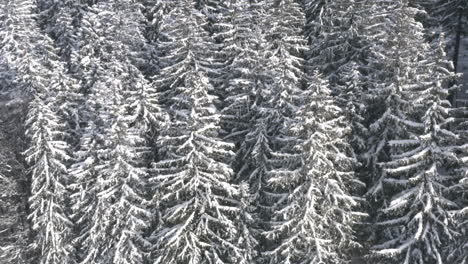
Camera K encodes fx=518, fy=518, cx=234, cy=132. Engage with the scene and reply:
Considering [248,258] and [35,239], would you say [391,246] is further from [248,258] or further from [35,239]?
[35,239]

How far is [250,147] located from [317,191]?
6.81 metres

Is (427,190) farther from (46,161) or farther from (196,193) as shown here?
(46,161)

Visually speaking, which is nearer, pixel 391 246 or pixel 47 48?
A: pixel 391 246

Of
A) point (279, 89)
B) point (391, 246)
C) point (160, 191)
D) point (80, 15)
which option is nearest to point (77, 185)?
point (160, 191)

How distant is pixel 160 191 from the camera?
89.7ft

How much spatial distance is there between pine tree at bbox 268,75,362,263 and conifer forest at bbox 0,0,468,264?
3.7 inches

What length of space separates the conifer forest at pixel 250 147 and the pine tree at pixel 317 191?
0.30 ft

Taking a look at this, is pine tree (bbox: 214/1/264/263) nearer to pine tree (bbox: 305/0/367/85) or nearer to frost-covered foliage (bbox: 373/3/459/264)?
pine tree (bbox: 305/0/367/85)

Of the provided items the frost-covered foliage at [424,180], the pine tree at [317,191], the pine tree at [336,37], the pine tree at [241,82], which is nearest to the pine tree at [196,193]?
the pine tree at [241,82]

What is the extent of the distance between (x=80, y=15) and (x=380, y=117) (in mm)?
30543

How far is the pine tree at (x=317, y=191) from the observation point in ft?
77.9

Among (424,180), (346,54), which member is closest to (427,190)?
(424,180)

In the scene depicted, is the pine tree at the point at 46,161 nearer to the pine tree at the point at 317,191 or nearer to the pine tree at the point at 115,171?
the pine tree at the point at 115,171

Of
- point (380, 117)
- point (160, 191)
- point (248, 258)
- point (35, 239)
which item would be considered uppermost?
point (380, 117)
